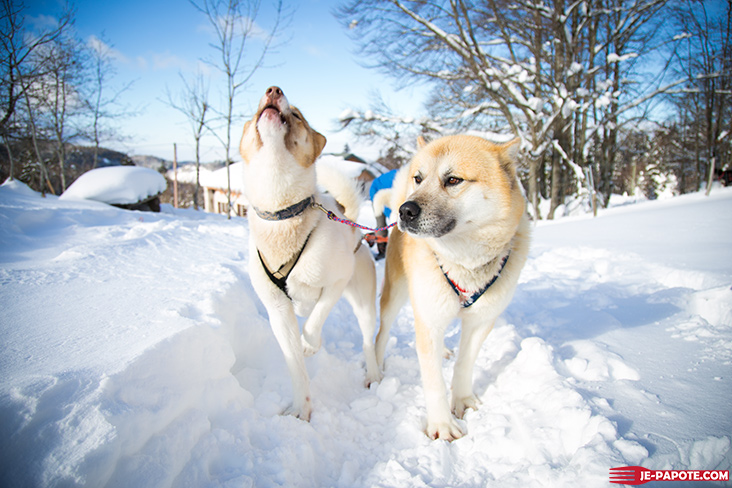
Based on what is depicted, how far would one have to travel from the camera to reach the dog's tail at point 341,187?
2.65 metres

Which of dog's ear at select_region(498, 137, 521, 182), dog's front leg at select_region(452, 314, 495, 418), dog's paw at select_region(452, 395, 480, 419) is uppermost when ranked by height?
dog's ear at select_region(498, 137, 521, 182)

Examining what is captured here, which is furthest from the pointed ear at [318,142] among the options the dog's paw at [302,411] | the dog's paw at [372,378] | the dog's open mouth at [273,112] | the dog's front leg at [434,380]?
the dog's paw at [372,378]

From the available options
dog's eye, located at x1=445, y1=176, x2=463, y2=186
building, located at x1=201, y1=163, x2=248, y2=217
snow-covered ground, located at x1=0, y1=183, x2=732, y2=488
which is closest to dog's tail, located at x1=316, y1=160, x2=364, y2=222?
dog's eye, located at x1=445, y1=176, x2=463, y2=186

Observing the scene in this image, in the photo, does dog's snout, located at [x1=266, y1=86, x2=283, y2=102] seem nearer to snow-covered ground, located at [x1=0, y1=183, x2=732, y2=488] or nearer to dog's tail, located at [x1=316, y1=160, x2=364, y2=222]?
dog's tail, located at [x1=316, y1=160, x2=364, y2=222]

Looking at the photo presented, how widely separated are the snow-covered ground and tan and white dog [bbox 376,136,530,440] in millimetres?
393

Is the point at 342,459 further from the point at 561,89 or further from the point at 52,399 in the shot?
the point at 561,89

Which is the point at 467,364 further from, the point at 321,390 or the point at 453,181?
the point at 453,181

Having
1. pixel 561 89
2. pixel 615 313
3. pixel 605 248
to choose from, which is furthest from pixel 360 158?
pixel 615 313

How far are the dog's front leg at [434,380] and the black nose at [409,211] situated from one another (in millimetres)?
622

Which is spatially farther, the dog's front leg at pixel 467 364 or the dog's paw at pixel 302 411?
the dog's front leg at pixel 467 364

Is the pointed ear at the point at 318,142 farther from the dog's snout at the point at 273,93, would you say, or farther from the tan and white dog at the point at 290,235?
the dog's snout at the point at 273,93

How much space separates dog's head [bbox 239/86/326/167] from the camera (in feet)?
6.16

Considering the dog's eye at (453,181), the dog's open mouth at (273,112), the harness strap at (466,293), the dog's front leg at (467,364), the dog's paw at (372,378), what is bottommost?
the dog's paw at (372,378)

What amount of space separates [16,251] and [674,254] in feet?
26.8
